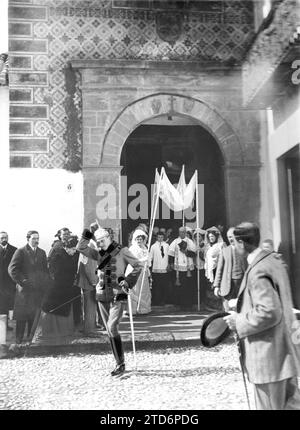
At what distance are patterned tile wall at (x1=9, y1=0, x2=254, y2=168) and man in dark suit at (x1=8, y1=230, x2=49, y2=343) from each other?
606 mm

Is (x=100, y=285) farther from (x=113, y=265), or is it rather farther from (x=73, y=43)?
(x=73, y=43)

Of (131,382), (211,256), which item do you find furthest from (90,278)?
(211,256)

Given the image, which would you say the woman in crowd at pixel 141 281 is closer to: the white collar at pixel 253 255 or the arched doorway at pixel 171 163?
the arched doorway at pixel 171 163

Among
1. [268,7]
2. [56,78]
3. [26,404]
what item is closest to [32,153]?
[56,78]

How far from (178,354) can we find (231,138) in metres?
1.56

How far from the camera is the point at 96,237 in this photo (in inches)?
131

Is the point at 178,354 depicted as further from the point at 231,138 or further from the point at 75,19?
the point at 75,19

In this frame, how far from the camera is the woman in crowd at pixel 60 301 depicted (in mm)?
3295

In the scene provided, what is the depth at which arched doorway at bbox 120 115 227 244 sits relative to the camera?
3.38m

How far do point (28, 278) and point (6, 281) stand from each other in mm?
155

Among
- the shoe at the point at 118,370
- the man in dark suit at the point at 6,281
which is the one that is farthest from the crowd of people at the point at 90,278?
the shoe at the point at 118,370

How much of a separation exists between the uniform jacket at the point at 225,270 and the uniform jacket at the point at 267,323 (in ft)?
2.76

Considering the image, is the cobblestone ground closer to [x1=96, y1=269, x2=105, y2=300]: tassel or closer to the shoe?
the shoe

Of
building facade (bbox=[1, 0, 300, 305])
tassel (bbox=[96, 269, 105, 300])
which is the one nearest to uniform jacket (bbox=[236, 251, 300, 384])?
building facade (bbox=[1, 0, 300, 305])
